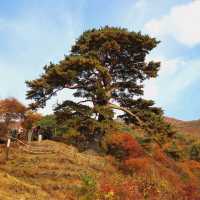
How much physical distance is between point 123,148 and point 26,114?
66.3 feet

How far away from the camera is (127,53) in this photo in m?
38.3

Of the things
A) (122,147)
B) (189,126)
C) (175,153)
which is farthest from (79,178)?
(189,126)

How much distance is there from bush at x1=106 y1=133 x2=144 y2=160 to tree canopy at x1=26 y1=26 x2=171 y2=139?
2065mm

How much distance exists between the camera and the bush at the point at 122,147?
33.4m

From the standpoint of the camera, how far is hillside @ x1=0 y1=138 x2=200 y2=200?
64.8ft

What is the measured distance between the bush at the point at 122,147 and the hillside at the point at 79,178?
635 millimetres

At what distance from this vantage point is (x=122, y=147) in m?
33.8

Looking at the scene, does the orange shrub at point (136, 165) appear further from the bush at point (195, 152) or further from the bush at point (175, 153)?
the bush at point (195, 152)

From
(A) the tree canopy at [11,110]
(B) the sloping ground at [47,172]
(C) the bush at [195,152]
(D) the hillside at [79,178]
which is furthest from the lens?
(C) the bush at [195,152]

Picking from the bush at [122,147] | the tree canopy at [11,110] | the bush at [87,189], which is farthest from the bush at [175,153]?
the tree canopy at [11,110]

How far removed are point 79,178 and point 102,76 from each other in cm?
1462

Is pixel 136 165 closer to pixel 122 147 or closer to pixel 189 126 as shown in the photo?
pixel 122 147

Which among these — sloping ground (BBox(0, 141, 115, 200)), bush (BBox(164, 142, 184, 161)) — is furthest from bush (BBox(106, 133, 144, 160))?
bush (BBox(164, 142, 184, 161))

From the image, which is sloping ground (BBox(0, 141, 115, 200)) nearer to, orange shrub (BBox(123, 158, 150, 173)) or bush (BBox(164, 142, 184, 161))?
orange shrub (BBox(123, 158, 150, 173))
